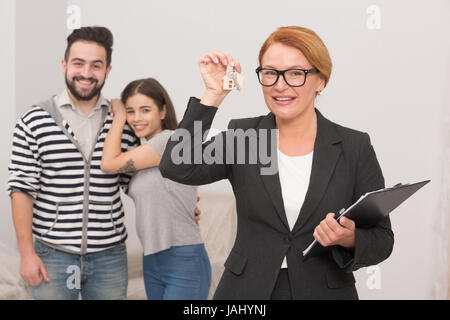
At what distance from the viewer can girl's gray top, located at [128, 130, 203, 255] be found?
85.7 inches

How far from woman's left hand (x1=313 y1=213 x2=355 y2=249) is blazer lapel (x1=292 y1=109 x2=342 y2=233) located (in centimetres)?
8

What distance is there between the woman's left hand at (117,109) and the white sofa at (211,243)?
1353 millimetres

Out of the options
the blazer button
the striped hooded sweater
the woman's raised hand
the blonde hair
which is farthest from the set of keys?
the striped hooded sweater

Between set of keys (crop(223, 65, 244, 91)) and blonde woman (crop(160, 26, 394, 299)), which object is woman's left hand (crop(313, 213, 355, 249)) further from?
set of keys (crop(223, 65, 244, 91))

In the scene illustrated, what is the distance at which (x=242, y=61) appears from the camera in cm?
387

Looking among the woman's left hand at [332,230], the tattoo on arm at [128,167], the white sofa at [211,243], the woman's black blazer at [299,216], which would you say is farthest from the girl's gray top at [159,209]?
the white sofa at [211,243]

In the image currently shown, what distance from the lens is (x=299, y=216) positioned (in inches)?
55.3

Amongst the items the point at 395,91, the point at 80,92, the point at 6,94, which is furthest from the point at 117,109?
the point at 395,91

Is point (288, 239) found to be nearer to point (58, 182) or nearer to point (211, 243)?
point (58, 182)

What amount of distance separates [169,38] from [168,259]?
89.6 inches

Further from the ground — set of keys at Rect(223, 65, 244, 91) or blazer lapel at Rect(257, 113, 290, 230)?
set of keys at Rect(223, 65, 244, 91)

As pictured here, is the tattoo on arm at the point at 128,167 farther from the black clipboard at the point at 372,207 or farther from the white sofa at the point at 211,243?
the white sofa at the point at 211,243

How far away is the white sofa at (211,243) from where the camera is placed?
3.30 metres

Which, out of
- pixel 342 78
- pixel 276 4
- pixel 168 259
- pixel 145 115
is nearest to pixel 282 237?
pixel 168 259
